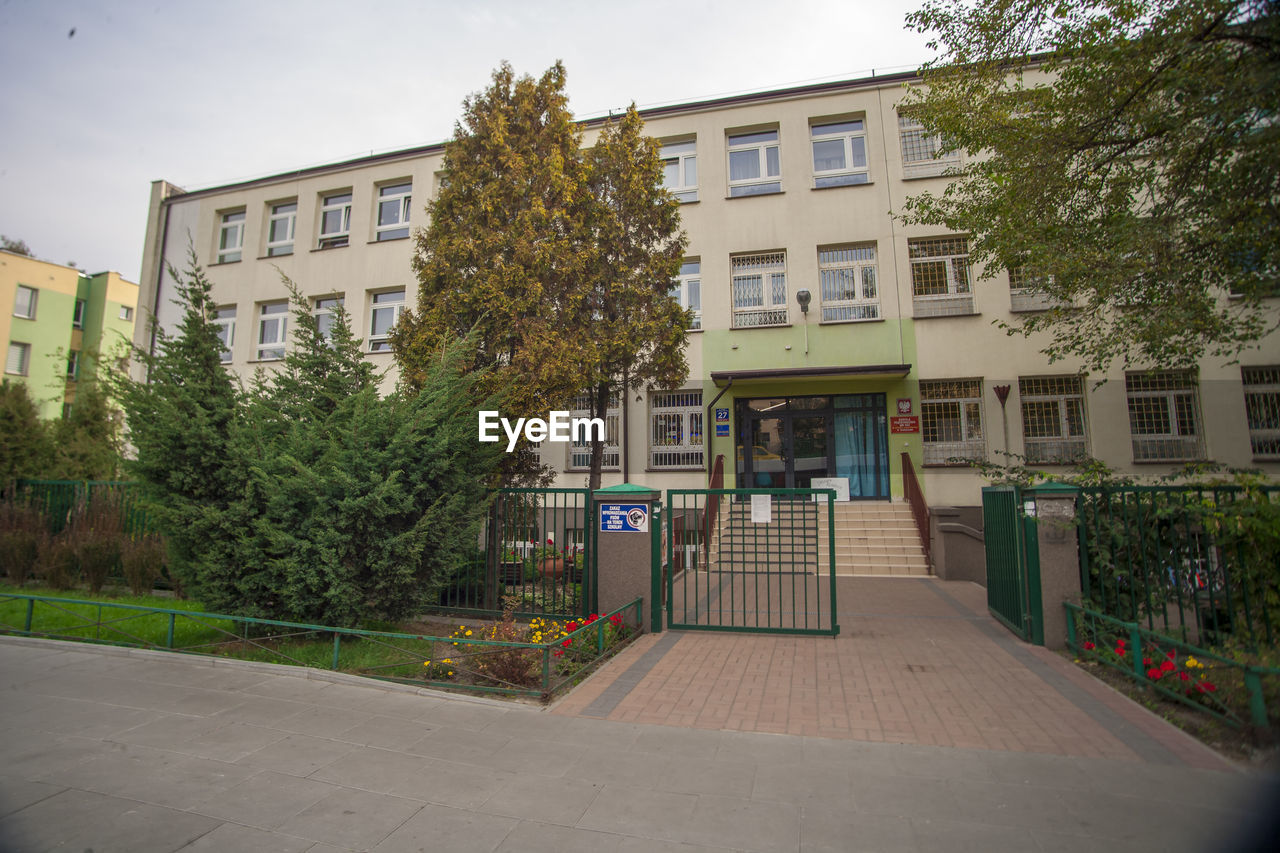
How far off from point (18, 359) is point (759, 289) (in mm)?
32953

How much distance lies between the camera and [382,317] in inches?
765

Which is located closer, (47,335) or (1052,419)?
(1052,419)

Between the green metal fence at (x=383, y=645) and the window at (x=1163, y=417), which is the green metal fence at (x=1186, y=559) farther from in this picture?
the window at (x=1163, y=417)

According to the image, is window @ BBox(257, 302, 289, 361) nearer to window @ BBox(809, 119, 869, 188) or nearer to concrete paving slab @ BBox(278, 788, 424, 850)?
window @ BBox(809, 119, 869, 188)

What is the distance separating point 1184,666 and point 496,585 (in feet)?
23.0

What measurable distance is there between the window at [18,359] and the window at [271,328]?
52.8 feet

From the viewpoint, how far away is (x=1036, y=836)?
3209 mm

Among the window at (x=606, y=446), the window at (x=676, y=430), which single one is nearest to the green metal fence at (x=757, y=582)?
the window at (x=676, y=430)

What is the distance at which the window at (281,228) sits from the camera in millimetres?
20859

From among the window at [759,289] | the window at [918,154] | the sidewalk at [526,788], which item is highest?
the window at [918,154]

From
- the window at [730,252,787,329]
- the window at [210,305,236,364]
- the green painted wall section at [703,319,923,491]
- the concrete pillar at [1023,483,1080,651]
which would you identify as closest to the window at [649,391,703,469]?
the green painted wall section at [703,319,923,491]

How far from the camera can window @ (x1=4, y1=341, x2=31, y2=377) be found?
2799 centimetres

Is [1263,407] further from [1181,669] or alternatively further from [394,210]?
[394,210]

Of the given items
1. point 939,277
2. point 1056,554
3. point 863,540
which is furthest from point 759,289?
point 1056,554
